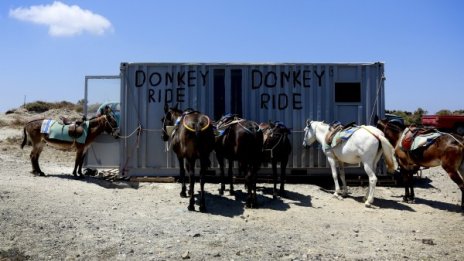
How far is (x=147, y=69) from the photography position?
11.7 m

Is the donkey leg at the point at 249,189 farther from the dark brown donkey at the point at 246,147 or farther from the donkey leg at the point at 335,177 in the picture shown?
the donkey leg at the point at 335,177

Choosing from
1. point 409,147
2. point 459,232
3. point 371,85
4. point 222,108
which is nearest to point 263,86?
point 222,108

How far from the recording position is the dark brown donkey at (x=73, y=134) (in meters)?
11.5

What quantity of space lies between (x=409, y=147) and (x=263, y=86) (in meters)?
4.27

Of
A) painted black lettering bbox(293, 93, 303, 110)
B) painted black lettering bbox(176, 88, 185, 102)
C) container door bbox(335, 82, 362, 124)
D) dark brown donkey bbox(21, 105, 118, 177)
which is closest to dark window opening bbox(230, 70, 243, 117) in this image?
painted black lettering bbox(176, 88, 185, 102)

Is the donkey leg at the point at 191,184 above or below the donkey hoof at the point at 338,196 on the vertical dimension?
above

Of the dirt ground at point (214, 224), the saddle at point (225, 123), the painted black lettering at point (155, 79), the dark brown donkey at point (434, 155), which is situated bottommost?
the dirt ground at point (214, 224)

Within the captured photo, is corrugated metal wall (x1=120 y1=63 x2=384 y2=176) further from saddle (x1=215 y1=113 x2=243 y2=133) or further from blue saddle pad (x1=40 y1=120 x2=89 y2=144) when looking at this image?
saddle (x1=215 y1=113 x2=243 y2=133)

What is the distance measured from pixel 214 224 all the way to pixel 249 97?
5221 mm

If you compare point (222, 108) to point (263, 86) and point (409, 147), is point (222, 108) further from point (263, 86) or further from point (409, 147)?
point (409, 147)

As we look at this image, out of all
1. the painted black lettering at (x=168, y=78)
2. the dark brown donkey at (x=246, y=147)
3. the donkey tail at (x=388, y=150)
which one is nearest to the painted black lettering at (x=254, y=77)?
the painted black lettering at (x=168, y=78)

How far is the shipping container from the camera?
38.3 ft

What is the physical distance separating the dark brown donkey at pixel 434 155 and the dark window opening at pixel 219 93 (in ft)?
15.2

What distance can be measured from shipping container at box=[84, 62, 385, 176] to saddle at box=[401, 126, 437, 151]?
1796 mm
